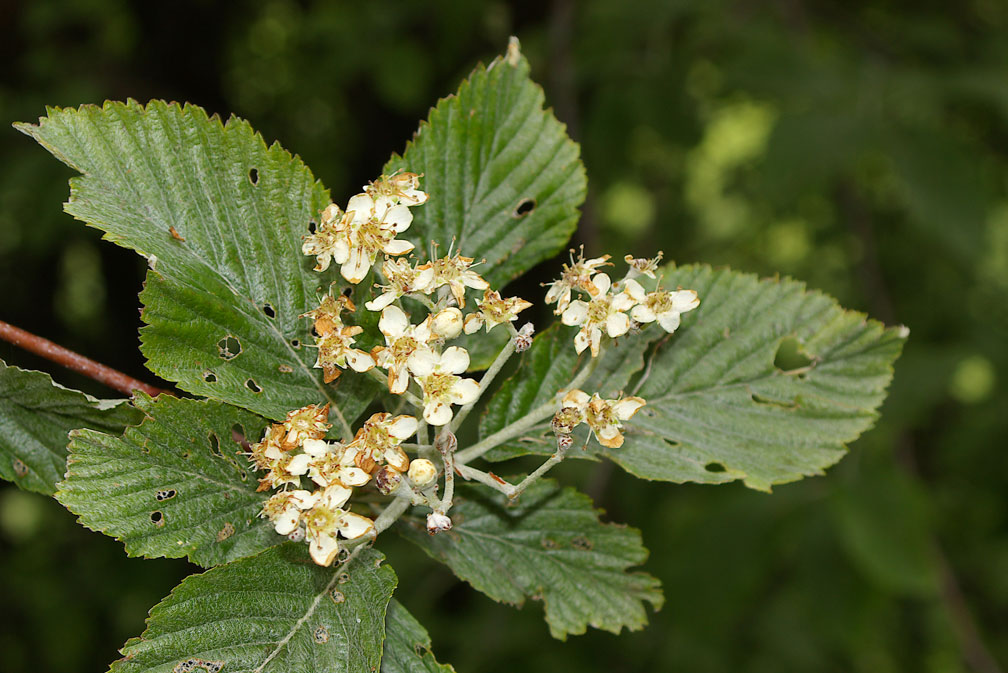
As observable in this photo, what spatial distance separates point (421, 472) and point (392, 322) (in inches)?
8.2

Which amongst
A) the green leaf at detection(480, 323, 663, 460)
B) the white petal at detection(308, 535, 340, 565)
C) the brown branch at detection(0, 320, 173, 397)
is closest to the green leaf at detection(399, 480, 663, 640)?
the green leaf at detection(480, 323, 663, 460)

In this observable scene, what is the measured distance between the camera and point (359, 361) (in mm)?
1072

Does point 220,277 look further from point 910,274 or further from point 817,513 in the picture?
point 910,274

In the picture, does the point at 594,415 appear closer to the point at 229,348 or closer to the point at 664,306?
the point at 664,306

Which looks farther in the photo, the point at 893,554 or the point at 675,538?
the point at 675,538

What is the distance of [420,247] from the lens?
130cm

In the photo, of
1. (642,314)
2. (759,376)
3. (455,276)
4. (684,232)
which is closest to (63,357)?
(455,276)

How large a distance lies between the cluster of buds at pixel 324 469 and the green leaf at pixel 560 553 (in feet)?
0.97

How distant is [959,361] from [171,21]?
445 cm

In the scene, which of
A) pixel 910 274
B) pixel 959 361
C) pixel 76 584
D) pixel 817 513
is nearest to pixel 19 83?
pixel 76 584

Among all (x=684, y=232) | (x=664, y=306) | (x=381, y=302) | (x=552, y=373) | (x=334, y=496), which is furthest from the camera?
(x=684, y=232)

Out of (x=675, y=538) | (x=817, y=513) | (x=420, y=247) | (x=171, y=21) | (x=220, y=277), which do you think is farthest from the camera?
(x=171, y=21)

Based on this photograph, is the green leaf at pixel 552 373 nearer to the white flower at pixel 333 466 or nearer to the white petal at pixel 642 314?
the white petal at pixel 642 314

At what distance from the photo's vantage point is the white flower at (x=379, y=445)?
102cm
